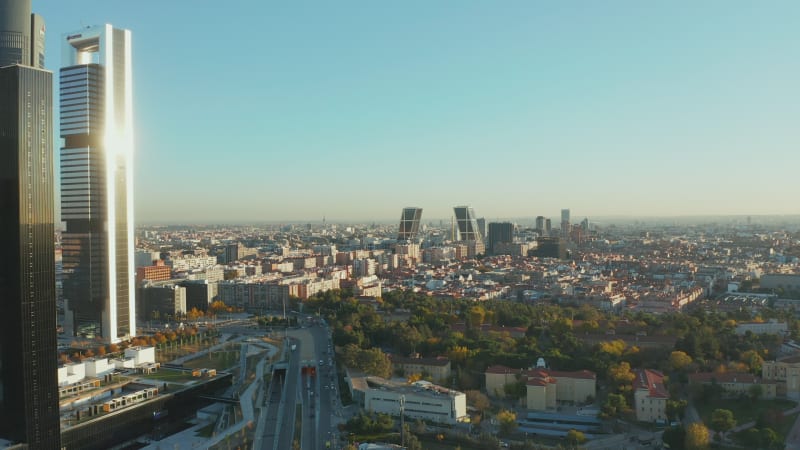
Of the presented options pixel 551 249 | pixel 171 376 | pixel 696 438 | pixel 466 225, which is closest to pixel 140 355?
pixel 171 376

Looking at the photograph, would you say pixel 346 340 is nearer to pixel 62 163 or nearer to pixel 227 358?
pixel 227 358

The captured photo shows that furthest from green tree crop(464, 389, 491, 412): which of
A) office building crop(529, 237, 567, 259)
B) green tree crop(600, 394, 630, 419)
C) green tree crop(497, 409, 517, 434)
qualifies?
office building crop(529, 237, 567, 259)

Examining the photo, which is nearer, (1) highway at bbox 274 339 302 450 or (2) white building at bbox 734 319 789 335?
(1) highway at bbox 274 339 302 450

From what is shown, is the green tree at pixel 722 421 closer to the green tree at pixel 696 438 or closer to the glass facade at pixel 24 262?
the green tree at pixel 696 438

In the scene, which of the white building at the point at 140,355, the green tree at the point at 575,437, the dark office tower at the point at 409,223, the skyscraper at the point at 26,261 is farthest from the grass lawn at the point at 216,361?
the dark office tower at the point at 409,223

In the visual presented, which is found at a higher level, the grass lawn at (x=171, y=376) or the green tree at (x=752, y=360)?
the green tree at (x=752, y=360)

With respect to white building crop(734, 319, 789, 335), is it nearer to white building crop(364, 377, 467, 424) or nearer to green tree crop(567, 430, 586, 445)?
green tree crop(567, 430, 586, 445)
